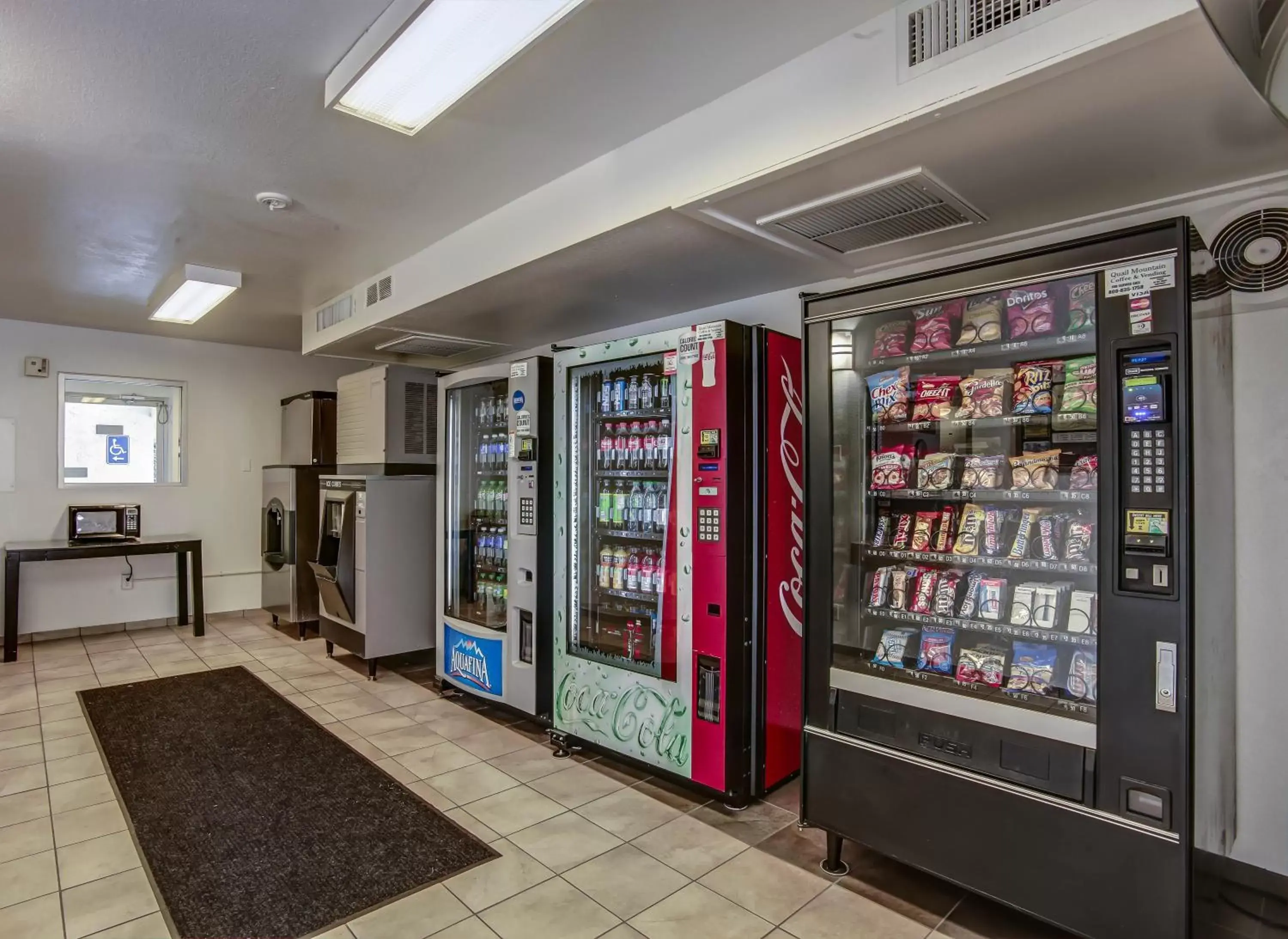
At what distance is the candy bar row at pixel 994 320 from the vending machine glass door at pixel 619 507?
3.57ft

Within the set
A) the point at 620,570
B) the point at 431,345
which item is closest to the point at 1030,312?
the point at 620,570

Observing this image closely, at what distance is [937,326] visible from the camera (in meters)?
2.43

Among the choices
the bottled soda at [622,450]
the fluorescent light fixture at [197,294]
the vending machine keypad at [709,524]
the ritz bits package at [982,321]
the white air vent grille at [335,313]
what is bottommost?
the vending machine keypad at [709,524]

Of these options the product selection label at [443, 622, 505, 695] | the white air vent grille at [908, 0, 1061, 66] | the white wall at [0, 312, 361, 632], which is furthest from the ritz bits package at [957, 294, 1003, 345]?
the white wall at [0, 312, 361, 632]

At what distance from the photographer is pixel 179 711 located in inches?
166

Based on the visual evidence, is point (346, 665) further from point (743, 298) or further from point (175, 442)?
point (743, 298)

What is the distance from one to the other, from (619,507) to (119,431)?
5.51 m

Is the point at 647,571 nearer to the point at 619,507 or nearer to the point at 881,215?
the point at 619,507

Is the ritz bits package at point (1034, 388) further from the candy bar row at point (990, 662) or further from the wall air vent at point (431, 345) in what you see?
the wall air vent at point (431, 345)

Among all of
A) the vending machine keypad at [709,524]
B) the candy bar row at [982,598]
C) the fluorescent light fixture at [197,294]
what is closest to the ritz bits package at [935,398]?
the candy bar row at [982,598]

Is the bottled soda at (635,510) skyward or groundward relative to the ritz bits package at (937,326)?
groundward

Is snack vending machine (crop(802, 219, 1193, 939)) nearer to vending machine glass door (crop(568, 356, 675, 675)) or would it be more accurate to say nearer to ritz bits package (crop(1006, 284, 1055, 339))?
ritz bits package (crop(1006, 284, 1055, 339))

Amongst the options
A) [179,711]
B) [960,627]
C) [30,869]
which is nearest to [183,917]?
[30,869]

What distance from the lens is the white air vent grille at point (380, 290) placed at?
430cm
